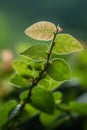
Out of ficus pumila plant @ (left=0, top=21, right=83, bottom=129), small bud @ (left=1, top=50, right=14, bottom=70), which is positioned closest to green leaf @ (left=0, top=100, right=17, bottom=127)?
ficus pumila plant @ (left=0, top=21, right=83, bottom=129)

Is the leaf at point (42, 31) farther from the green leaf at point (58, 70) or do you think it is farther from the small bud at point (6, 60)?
the small bud at point (6, 60)

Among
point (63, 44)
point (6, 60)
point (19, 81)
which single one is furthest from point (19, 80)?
A: point (6, 60)

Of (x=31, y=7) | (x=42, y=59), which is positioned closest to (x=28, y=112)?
(x=42, y=59)

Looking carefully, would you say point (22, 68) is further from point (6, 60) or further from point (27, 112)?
point (6, 60)

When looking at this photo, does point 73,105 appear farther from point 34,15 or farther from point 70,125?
point 34,15

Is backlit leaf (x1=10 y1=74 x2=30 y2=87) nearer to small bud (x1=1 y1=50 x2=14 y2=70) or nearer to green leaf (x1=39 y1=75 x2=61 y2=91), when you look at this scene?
green leaf (x1=39 y1=75 x2=61 y2=91)

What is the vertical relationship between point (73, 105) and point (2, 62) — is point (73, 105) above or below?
above
